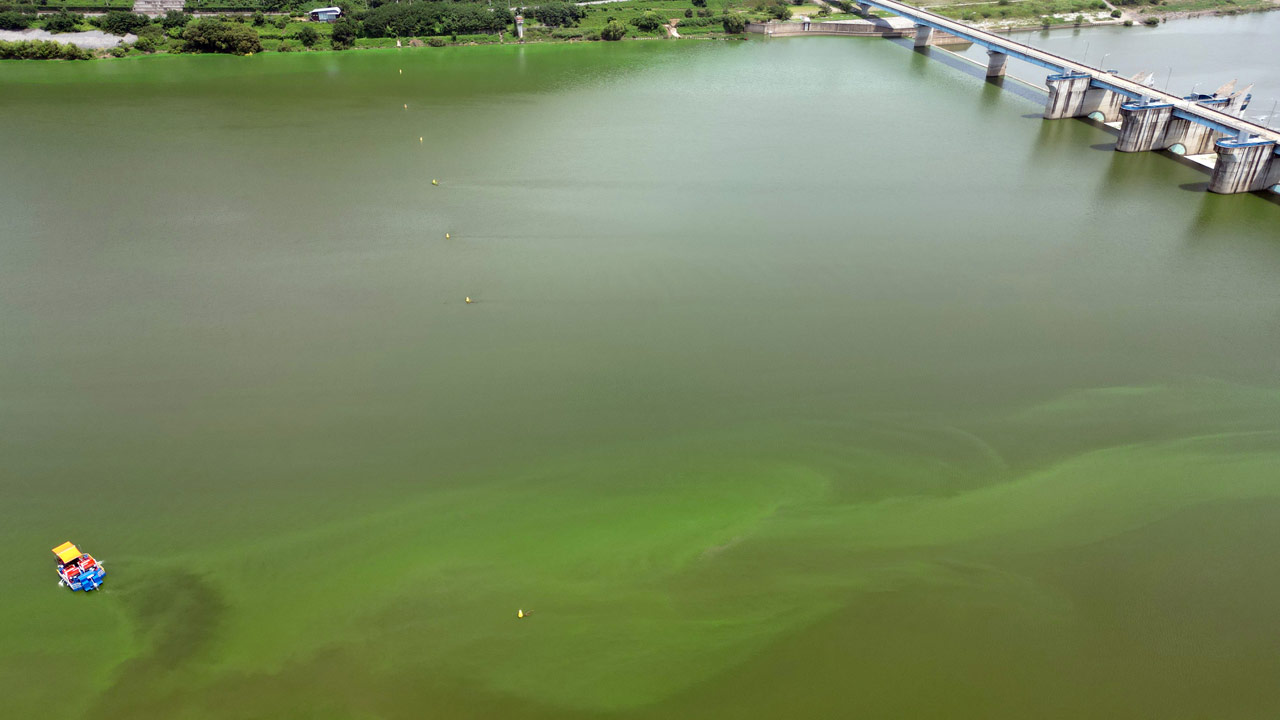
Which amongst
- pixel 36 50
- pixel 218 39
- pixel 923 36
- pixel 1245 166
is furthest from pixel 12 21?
pixel 1245 166

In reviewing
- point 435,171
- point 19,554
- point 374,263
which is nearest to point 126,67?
point 435,171

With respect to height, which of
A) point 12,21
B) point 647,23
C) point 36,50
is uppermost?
point 647,23

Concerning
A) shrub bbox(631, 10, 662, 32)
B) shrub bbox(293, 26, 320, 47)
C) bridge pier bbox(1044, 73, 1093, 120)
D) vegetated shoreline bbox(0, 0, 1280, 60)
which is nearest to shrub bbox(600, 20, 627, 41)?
vegetated shoreline bbox(0, 0, 1280, 60)

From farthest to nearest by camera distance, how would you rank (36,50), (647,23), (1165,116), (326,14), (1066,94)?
(647,23) < (326,14) < (36,50) < (1066,94) < (1165,116)

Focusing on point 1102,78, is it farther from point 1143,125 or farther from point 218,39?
point 218,39

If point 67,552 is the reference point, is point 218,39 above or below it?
above

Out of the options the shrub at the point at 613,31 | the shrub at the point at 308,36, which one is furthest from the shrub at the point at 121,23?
the shrub at the point at 613,31

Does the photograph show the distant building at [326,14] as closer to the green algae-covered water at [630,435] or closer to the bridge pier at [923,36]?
the green algae-covered water at [630,435]
